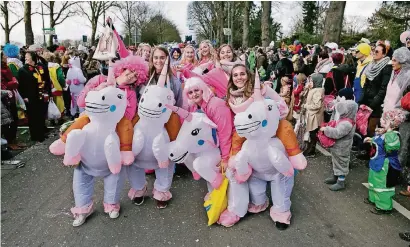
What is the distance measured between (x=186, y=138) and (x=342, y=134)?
1.98 metres

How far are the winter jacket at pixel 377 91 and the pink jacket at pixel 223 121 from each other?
2.88m

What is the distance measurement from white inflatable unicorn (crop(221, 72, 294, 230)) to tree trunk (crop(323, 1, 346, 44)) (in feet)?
26.8

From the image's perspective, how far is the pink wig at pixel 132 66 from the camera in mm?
3516

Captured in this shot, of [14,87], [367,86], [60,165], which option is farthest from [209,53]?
[14,87]

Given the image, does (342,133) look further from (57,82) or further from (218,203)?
(57,82)

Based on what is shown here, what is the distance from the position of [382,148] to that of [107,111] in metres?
2.78

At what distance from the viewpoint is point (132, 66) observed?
3.53m

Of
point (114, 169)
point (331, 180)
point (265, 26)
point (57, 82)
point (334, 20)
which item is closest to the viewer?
point (114, 169)

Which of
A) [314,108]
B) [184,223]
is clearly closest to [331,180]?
[314,108]

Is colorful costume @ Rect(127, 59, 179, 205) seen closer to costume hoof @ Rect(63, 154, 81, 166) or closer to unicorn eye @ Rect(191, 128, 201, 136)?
unicorn eye @ Rect(191, 128, 201, 136)

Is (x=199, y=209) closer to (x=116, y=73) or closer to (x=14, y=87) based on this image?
(x=116, y=73)

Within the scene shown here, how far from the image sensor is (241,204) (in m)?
3.45

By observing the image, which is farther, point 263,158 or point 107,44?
point 107,44

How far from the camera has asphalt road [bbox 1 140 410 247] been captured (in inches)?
125
